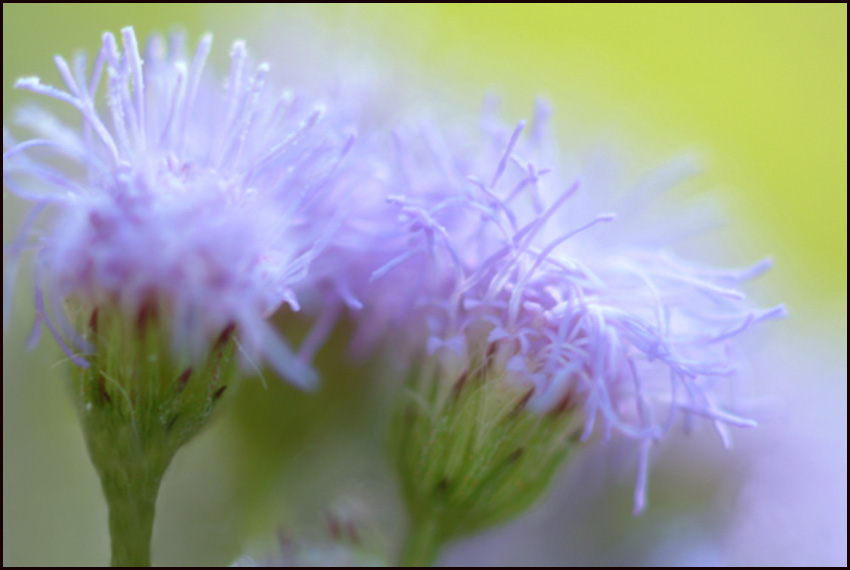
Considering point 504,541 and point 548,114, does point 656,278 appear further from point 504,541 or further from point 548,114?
point 504,541

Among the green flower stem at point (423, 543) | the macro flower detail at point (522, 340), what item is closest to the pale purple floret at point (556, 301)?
the macro flower detail at point (522, 340)

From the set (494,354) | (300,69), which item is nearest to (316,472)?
(494,354)

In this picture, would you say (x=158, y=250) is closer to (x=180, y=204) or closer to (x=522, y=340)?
(x=180, y=204)

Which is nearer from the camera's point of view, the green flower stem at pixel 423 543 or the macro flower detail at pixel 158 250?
the macro flower detail at pixel 158 250

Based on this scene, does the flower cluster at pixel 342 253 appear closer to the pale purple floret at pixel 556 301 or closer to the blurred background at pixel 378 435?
the pale purple floret at pixel 556 301

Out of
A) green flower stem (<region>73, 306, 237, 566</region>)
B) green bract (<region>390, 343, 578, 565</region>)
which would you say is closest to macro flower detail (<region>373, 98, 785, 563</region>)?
green bract (<region>390, 343, 578, 565</region>)

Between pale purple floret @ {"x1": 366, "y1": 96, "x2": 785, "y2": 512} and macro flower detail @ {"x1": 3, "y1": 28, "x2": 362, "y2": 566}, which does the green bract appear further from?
macro flower detail @ {"x1": 3, "y1": 28, "x2": 362, "y2": 566}
